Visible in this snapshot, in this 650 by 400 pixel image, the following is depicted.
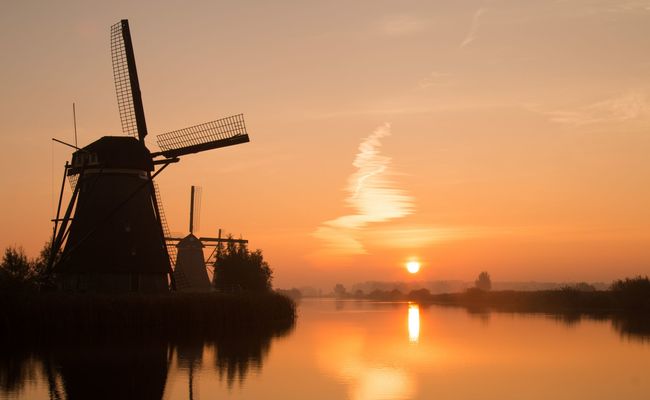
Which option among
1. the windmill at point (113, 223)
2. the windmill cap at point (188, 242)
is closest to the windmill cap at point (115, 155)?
the windmill at point (113, 223)

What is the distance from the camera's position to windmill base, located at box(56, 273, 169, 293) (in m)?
38.7

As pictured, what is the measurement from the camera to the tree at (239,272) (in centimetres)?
5450

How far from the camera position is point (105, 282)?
128 ft

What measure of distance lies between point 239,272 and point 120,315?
18.3 metres

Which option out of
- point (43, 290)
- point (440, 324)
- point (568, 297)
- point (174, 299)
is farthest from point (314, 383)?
point (568, 297)

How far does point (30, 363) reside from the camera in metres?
26.2

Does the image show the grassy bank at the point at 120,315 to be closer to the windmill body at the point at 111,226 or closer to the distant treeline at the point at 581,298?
the windmill body at the point at 111,226

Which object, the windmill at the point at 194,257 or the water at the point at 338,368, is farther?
the windmill at the point at 194,257

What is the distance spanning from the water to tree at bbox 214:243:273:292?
14459 mm

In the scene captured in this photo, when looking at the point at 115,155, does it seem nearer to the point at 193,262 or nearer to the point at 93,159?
the point at 93,159

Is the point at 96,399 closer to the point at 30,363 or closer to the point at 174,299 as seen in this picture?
the point at 30,363

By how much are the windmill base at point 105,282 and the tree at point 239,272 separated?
13808 mm

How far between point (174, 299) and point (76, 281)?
5.01 m

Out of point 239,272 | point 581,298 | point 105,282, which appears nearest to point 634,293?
point 581,298
